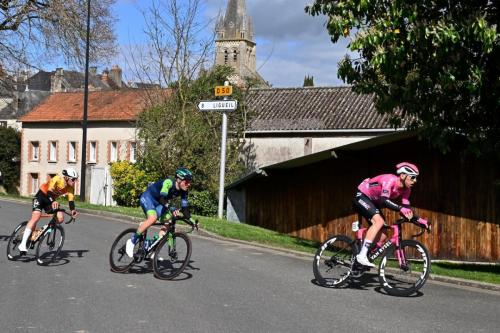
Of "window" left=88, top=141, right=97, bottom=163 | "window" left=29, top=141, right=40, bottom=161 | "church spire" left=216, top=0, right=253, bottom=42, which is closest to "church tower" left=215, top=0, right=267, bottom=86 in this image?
"church spire" left=216, top=0, right=253, bottom=42

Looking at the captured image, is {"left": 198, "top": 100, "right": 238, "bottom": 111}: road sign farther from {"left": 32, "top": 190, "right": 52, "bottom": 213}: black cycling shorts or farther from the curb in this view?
{"left": 32, "top": 190, "right": 52, "bottom": 213}: black cycling shorts

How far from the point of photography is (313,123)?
3812 cm

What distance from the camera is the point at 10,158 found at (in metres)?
64.2

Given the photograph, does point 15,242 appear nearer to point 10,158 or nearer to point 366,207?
point 366,207

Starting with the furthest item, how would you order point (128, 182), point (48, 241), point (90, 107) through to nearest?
point (90, 107) < point (128, 182) < point (48, 241)

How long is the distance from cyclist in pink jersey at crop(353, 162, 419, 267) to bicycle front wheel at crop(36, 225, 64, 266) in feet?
16.6

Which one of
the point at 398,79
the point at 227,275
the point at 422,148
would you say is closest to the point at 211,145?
the point at 422,148

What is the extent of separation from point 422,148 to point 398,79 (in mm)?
7121

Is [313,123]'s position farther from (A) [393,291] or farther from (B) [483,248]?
(A) [393,291]

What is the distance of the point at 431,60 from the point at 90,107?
48.6 m

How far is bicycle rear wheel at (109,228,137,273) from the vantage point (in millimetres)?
10695

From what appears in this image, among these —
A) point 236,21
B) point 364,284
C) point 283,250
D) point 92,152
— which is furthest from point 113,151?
point 236,21

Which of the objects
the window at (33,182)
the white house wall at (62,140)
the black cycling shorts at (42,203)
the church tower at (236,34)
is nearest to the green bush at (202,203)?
the black cycling shorts at (42,203)

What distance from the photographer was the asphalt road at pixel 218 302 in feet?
24.0
